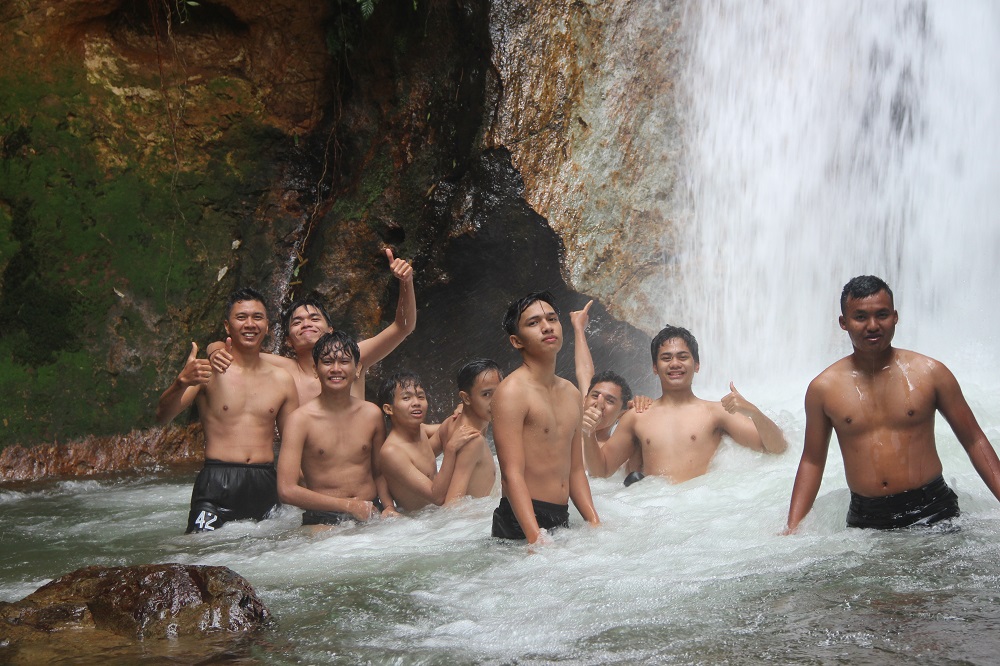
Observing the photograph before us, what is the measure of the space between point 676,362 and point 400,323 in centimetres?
169

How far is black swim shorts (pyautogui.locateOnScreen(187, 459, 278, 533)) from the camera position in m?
5.42

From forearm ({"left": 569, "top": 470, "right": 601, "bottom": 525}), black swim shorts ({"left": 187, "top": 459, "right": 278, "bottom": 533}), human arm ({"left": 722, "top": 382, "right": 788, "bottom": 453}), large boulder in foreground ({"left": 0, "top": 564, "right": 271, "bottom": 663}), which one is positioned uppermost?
human arm ({"left": 722, "top": 382, "right": 788, "bottom": 453})

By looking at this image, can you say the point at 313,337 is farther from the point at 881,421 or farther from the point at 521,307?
the point at 881,421

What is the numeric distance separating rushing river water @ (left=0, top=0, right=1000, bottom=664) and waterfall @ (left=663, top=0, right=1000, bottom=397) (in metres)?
0.02

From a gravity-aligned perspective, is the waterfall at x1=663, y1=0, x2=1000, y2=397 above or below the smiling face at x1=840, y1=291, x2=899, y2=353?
above

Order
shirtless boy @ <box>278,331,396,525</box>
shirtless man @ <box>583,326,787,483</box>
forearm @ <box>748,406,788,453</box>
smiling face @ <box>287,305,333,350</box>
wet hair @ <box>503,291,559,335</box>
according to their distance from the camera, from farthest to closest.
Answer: smiling face @ <box>287,305,333,350</box> → shirtless man @ <box>583,326,787,483</box> → forearm @ <box>748,406,788,453</box> → shirtless boy @ <box>278,331,396,525</box> → wet hair @ <box>503,291,559,335</box>

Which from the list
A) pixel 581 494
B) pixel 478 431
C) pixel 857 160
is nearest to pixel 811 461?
pixel 581 494

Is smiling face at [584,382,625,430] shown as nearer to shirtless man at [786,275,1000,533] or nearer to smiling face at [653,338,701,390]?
smiling face at [653,338,701,390]

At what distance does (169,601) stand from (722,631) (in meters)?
1.81

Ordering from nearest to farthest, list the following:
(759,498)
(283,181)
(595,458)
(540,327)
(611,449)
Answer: (540,327) < (759,498) < (595,458) < (611,449) < (283,181)

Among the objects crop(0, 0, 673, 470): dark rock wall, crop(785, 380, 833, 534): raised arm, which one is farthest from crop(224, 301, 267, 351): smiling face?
crop(785, 380, 833, 534): raised arm

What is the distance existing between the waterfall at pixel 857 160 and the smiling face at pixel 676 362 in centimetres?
277

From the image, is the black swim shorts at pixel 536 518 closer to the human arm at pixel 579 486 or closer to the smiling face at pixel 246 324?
the human arm at pixel 579 486

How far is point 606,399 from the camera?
6203mm
